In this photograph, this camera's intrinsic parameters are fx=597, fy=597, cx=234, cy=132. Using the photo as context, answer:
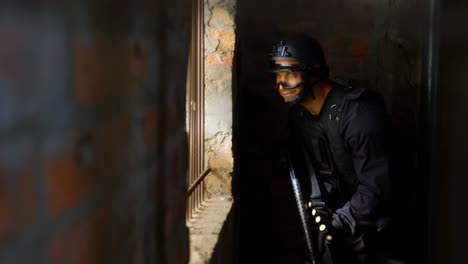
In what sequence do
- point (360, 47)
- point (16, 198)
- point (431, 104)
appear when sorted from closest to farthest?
1. point (16, 198)
2. point (431, 104)
3. point (360, 47)

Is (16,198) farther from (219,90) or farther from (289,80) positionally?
(289,80)

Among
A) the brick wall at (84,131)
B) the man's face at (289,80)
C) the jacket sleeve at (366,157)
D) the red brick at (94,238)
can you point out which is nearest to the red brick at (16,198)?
the brick wall at (84,131)

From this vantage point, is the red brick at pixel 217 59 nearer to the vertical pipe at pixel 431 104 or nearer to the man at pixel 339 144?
the man at pixel 339 144

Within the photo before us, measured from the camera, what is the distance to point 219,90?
8.28 ft

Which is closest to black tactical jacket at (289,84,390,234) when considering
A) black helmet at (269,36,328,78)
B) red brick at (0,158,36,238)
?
black helmet at (269,36,328,78)

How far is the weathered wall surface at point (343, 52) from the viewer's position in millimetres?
3025

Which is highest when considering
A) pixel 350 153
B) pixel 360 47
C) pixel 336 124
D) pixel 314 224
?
pixel 360 47

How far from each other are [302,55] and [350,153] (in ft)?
1.59

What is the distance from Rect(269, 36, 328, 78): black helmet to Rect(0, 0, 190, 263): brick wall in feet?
5.62

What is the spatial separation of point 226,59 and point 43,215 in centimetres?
205

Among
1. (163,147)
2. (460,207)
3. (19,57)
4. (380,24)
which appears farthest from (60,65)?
(380,24)

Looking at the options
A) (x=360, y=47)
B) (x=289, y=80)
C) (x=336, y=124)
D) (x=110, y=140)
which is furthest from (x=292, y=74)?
(x=110, y=140)

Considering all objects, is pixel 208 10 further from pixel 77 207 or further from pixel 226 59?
pixel 77 207

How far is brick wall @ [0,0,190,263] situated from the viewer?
1.47 feet
